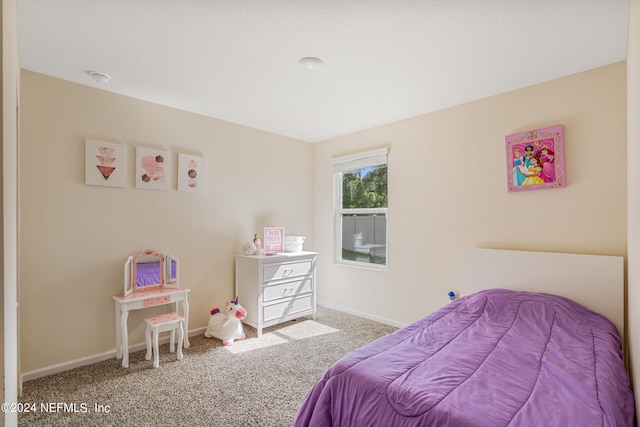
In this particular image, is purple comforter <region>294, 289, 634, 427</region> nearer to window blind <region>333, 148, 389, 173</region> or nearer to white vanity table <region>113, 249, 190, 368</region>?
white vanity table <region>113, 249, 190, 368</region>

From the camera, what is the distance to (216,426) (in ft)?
6.09

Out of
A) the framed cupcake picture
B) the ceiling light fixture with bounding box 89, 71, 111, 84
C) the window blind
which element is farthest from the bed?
the ceiling light fixture with bounding box 89, 71, 111, 84

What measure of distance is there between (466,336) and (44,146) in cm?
332

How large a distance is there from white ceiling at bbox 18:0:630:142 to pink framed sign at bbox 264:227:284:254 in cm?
148

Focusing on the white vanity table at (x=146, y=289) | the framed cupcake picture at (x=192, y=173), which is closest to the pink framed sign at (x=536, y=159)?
the framed cupcake picture at (x=192, y=173)

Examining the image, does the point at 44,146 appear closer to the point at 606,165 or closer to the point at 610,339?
the point at 610,339

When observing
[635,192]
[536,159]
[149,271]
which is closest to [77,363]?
[149,271]

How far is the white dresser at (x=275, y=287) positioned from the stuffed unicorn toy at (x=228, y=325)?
20 centimetres

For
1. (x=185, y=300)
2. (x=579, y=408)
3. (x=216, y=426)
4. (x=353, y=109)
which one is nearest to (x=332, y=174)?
(x=353, y=109)

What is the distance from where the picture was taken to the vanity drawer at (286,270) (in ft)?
11.1

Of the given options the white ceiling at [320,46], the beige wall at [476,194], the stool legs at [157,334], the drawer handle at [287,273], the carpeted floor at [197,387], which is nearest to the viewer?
the white ceiling at [320,46]

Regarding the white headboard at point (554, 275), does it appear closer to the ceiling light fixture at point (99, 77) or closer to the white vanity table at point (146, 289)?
the white vanity table at point (146, 289)

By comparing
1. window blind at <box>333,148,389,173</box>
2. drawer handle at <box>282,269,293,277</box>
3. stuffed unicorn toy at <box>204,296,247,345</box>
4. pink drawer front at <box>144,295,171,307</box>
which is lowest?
stuffed unicorn toy at <box>204,296,247,345</box>

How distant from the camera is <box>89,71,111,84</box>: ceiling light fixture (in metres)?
2.44
